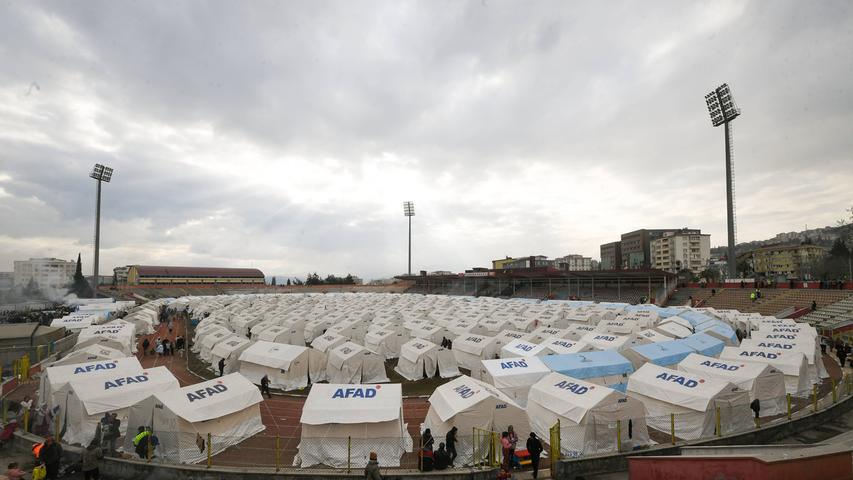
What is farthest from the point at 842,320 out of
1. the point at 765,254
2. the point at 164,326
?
the point at 765,254

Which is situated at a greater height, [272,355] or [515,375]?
[515,375]

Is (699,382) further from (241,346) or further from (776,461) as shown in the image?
(241,346)

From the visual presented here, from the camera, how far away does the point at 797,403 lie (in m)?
14.3

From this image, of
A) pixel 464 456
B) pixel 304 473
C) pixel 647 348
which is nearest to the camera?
pixel 304 473

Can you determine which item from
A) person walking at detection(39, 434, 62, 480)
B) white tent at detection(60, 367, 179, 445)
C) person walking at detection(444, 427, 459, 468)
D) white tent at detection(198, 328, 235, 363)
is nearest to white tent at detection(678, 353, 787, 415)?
person walking at detection(444, 427, 459, 468)

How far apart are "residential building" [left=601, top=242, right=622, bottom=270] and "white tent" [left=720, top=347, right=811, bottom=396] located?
13739 cm

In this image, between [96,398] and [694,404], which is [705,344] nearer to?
[694,404]

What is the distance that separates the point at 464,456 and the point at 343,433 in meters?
3.11

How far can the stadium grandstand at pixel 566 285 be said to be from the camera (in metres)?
50.5

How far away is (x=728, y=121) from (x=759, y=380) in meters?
45.4

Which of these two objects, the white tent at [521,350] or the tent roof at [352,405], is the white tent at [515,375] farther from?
the tent roof at [352,405]

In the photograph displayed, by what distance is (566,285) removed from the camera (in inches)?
2393

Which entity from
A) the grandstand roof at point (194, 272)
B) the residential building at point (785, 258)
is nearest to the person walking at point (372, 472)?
the grandstand roof at point (194, 272)

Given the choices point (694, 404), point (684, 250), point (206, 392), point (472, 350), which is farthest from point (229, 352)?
point (684, 250)
